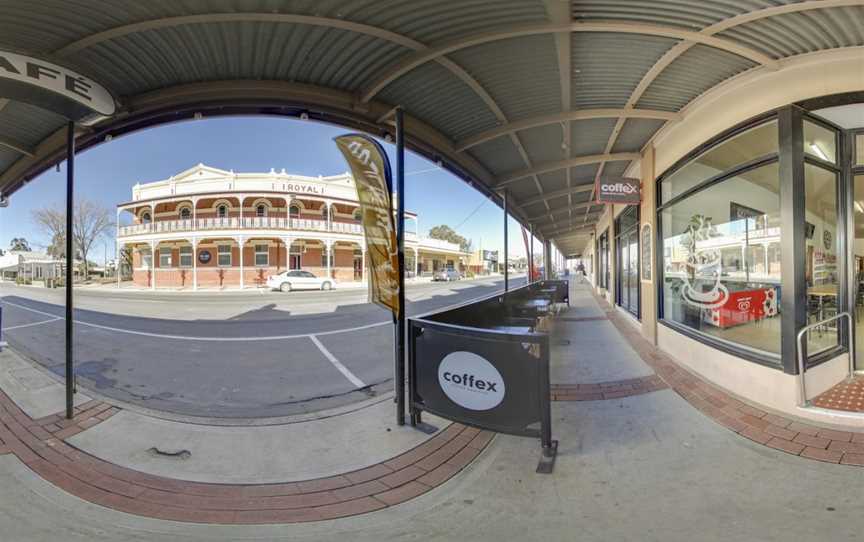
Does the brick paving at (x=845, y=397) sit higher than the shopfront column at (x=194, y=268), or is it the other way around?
the shopfront column at (x=194, y=268)

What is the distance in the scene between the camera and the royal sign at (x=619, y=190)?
7.30m

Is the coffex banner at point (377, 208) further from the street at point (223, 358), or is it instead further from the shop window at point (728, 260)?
the shop window at point (728, 260)

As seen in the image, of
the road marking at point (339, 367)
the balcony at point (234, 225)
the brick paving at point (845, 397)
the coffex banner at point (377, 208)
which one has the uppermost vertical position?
the balcony at point (234, 225)

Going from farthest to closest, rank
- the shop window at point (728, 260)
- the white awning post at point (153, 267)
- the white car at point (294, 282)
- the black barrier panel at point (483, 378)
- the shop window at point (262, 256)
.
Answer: the shop window at point (262, 256) < the white awning post at point (153, 267) < the white car at point (294, 282) < the shop window at point (728, 260) < the black barrier panel at point (483, 378)

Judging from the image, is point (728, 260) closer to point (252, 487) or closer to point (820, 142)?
point (820, 142)

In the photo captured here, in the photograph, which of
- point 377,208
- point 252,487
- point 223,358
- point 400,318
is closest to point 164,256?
point 223,358

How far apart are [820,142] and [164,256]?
126 ft

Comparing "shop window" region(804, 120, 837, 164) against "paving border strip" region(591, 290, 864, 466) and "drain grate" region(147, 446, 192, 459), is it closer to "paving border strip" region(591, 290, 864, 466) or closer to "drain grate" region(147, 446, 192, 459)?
"paving border strip" region(591, 290, 864, 466)

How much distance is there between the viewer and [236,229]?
92.1ft

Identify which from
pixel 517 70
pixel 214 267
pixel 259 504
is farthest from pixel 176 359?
pixel 214 267

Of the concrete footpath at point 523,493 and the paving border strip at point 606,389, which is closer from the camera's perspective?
the concrete footpath at point 523,493

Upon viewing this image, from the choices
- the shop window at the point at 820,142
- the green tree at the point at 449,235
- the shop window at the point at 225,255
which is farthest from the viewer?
the green tree at the point at 449,235

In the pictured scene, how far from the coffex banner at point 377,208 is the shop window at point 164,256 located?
1349 inches

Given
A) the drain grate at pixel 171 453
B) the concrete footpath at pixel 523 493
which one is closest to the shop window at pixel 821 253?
the concrete footpath at pixel 523 493
